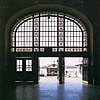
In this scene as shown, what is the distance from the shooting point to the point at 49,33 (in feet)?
44.9

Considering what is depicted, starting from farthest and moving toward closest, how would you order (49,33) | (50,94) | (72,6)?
(49,33) → (72,6) → (50,94)

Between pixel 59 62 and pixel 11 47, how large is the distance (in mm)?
3792

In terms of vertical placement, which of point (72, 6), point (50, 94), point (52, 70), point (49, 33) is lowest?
point (50, 94)

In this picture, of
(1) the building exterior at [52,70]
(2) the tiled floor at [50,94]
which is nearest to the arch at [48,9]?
(2) the tiled floor at [50,94]

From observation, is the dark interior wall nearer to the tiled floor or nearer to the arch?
the arch

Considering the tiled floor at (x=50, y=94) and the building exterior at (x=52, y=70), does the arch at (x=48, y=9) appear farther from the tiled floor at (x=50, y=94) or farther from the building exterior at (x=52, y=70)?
the building exterior at (x=52, y=70)

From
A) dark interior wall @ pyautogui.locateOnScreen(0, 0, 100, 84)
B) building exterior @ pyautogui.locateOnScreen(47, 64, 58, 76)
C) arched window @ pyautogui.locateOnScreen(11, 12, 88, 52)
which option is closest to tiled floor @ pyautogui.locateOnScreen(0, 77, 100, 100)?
dark interior wall @ pyautogui.locateOnScreen(0, 0, 100, 84)

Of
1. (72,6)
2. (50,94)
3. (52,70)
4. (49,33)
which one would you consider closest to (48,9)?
(49,33)

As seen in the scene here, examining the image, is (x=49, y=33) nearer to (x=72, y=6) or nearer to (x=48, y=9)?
(x=48, y=9)

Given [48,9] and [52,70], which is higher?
[48,9]

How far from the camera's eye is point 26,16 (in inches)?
527
